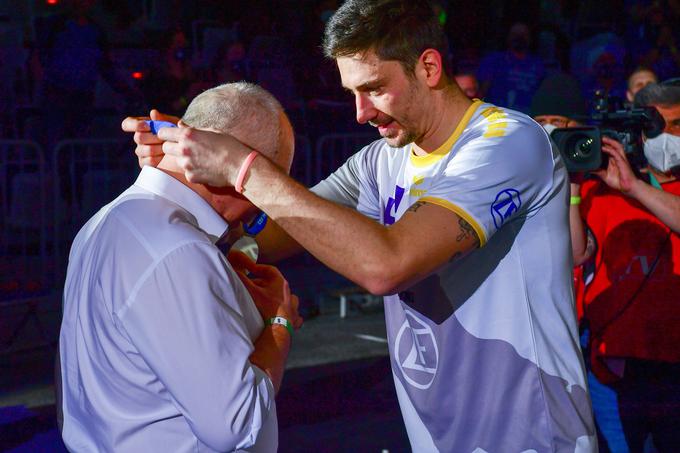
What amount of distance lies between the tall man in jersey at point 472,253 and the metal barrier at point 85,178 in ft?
19.7

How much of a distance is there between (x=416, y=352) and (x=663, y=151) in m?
1.85

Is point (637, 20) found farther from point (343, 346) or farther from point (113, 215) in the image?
point (113, 215)

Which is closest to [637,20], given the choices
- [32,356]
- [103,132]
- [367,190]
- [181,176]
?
[103,132]

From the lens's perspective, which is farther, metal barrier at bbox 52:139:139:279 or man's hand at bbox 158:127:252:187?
metal barrier at bbox 52:139:139:279

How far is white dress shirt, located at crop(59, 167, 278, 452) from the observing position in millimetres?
1967

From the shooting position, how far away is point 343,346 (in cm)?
746

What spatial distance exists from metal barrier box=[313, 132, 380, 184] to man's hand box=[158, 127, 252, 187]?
705 centimetres

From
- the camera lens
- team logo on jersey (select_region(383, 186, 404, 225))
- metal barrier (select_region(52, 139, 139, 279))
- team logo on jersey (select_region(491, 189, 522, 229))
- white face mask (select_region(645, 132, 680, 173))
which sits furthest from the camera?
metal barrier (select_region(52, 139, 139, 279))

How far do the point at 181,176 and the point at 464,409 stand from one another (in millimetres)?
995

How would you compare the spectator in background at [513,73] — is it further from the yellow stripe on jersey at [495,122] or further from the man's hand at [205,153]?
the man's hand at [205,153]

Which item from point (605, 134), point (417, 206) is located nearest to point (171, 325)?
point (417, 206)

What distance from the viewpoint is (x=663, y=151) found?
397 centimetres

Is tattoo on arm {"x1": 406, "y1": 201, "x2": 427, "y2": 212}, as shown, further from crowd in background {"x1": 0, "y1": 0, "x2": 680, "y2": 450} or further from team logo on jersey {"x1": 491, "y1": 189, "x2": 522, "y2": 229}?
crowd in background {"x1": 0, "y1": 0, "x2": 680, "y2": 450}

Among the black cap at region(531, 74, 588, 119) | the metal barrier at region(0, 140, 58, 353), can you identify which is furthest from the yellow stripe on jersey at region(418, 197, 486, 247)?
the metal barrier at region(0, 140, 58, 353)
